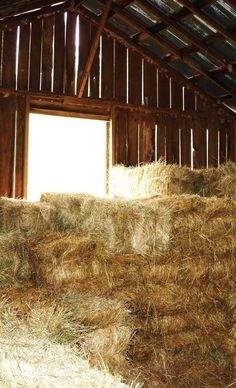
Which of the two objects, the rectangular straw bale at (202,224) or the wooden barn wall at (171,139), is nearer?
the rectangular straw bale at (202,224)

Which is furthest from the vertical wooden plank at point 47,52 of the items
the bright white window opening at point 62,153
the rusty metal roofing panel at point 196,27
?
the rusty metal roofing panel at point 196,27

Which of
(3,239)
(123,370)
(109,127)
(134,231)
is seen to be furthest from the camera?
(109,127)

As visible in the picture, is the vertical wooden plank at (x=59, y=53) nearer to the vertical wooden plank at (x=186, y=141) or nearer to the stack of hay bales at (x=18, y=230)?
the vertical wooden plank at (x=186, y=141)

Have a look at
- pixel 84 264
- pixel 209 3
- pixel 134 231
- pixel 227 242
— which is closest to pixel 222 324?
pixel 227 242

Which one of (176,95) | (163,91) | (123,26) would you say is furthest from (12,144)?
(176,95)

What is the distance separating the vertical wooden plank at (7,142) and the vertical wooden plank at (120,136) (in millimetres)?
1596

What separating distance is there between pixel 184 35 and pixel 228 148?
2.52m

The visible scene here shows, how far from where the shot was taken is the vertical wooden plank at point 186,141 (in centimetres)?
824

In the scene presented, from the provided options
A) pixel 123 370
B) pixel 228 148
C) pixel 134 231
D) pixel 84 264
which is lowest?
pixel 123 370

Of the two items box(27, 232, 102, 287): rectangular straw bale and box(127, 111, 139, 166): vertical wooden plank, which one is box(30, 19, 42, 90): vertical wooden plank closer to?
box(127, 111, 139, 166): vertical wooden plank

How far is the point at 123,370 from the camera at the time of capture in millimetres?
3549

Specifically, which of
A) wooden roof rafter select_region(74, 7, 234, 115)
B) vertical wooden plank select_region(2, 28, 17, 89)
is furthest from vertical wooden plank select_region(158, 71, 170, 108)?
vertical wooden plank select_region(2, 28, 17, 89)

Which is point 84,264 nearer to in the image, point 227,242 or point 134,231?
point 134,231

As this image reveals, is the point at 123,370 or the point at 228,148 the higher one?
the point at 228,148
